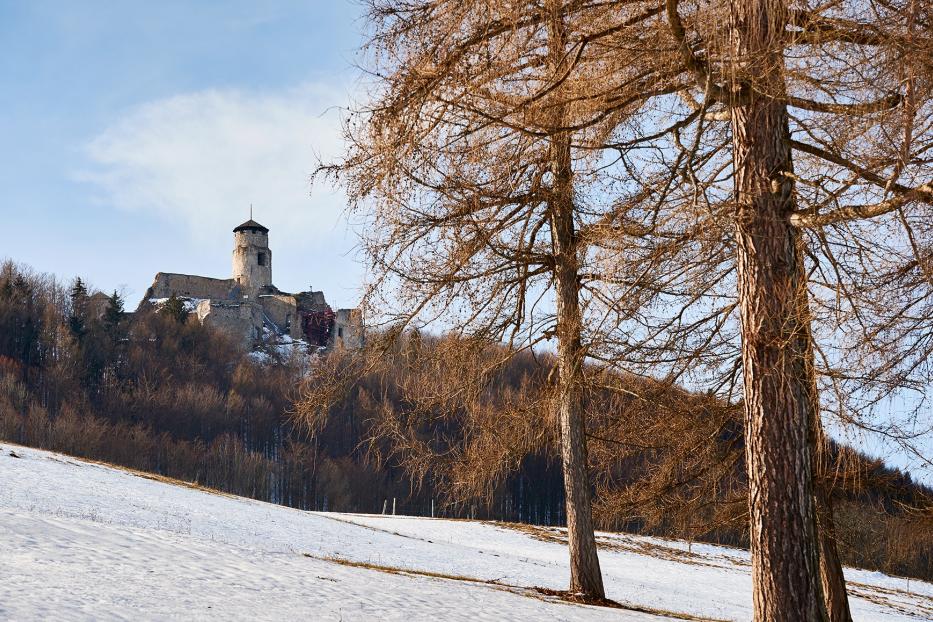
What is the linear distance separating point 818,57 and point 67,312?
286 ft

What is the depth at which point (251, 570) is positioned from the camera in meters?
9.34

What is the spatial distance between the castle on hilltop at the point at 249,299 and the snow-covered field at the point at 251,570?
58801 millimetres

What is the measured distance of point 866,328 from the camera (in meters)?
6.07

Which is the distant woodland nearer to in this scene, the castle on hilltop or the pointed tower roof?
the castle on hilltop

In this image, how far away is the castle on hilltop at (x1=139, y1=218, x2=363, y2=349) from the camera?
84.4 metres

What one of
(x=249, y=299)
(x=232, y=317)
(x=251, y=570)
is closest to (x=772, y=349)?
(x=251, y=570)

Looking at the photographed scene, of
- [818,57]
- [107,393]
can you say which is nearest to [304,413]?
[818,57]

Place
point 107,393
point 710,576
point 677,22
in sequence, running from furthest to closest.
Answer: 1. point 107,393
2. point 710,576
3. point 677,22

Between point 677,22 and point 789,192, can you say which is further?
point 789,192

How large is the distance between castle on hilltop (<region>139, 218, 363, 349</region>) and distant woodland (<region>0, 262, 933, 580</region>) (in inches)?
96.7

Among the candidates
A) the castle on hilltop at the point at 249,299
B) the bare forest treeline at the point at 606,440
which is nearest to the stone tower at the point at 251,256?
the castle on hilltop at the point at 249,299

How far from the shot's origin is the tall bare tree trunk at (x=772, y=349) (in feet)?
19.0

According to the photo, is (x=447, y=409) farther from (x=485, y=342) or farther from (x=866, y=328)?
(x=866, y=328)

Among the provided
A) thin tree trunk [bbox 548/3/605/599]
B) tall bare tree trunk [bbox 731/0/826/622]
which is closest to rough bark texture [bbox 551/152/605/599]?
thin tree trunk [bbox 548/3/605/599]
